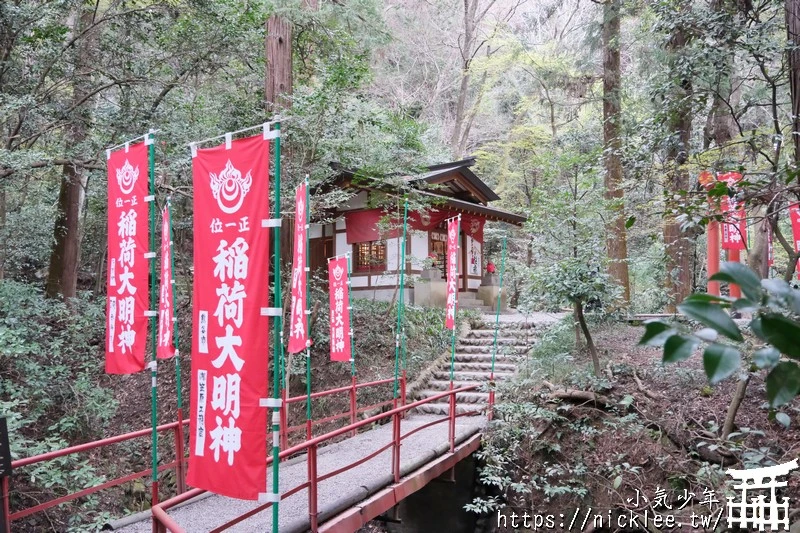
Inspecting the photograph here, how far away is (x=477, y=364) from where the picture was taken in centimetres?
1309

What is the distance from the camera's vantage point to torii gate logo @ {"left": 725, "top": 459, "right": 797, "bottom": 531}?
193 inches

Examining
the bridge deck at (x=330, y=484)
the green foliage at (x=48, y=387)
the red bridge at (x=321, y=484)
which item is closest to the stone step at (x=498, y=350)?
the bridge deck at (x=330, y=484)

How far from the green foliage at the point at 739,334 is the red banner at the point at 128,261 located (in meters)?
4.61

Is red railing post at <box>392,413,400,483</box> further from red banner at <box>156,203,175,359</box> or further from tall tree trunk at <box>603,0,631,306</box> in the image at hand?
tall tree trunk at <box>603,0,631,306</box>

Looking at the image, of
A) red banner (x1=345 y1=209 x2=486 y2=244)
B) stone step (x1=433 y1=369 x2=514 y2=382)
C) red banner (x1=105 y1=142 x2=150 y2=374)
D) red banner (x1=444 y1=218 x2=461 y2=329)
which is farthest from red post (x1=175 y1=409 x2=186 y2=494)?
red banner (x1=345 y1=209 x2=486 y2=244)

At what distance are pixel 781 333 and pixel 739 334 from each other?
0.07 meters

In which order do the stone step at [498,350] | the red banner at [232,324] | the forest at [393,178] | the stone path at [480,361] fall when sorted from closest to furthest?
1. the red banner at [232,324]
2. the forest at [393,178]
3. the stone path at [480,361]
4. the stone step at [498,350]

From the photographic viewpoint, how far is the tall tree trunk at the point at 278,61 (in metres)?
11.8

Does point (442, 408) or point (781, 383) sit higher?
point (781, 383)

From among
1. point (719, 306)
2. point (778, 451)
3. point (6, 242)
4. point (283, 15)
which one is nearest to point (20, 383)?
point (6, 242)

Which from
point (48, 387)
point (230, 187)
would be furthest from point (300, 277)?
point (48, 387)

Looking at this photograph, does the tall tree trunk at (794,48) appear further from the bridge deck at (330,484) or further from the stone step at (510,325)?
the stone step at (510,325)

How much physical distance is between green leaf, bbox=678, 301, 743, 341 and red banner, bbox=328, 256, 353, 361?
8500mm

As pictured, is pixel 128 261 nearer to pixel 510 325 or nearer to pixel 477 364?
pixel 477 364
